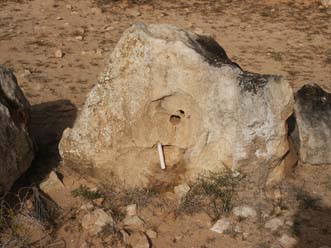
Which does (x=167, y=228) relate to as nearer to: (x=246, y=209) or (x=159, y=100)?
(x=246, y=209)

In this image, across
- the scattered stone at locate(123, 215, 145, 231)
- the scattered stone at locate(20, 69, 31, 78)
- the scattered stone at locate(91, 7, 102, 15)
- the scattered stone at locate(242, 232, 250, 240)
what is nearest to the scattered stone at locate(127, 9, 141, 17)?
the scattered stone at locate(91, 7, 102, 15)

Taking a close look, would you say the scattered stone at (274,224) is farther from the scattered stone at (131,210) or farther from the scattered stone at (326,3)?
the scattered stone at (326,3)

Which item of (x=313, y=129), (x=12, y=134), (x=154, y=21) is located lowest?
(x=154, y=21)

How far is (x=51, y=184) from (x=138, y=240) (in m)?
1.12

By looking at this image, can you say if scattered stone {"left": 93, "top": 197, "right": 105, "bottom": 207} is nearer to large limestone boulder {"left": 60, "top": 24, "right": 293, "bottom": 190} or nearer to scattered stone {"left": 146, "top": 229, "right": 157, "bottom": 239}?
large limestone boulder {"left": 60, "top": 24, "right": 293, "bottom": 190}

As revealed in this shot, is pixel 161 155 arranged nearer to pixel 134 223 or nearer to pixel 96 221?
pixel 134 223

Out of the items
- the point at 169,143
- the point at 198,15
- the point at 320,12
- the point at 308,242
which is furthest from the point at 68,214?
the point at 320,12

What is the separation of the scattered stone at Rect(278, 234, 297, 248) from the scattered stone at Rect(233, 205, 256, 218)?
34 cm

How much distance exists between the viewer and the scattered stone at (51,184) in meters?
4.53

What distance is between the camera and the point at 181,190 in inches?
176

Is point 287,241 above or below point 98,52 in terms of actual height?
above

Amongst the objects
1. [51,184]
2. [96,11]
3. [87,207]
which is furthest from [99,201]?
[96,11]

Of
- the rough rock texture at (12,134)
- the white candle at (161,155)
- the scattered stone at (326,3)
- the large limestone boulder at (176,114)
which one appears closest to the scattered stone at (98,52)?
the rough rock texture at (12,134)

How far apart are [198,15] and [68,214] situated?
7306 mm
